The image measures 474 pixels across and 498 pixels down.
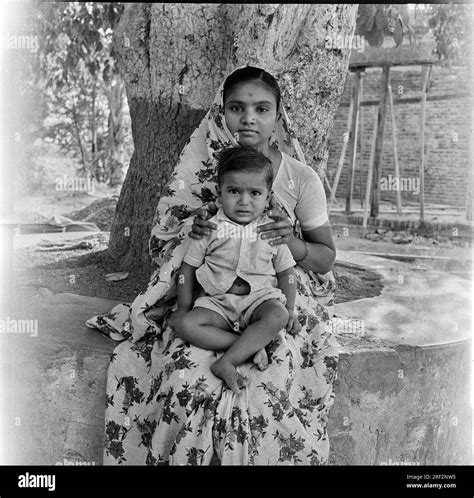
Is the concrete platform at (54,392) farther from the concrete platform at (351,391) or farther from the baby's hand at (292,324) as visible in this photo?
the baby's hand at (292,324)

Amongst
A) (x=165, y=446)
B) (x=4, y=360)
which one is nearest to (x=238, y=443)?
(x=165, y=446)

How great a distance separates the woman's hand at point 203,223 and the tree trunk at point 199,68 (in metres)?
1.26

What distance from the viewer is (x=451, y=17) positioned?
7.54m

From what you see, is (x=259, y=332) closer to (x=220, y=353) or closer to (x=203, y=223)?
(x=220, y=353)

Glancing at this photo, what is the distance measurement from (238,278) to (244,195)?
12.8 inches


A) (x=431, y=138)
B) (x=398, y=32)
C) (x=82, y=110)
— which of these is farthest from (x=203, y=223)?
(x=431, y=138)

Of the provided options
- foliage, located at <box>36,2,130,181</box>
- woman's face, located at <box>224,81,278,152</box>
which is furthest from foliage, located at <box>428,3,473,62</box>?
woman's face, located at <box>224,81,278,152</box>

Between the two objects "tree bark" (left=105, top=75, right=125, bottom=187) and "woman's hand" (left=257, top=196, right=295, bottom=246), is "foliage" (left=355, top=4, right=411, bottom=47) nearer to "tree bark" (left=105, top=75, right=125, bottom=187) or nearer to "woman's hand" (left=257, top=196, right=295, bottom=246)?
"woman's hand" (left=257, top=196, right=295, bottom=246)

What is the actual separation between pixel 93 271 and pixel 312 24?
79.5 inches

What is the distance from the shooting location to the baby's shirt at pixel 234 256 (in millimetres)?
2547

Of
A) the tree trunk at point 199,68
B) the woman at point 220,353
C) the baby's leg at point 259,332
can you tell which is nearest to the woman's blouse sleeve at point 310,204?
the woman at point 220,353

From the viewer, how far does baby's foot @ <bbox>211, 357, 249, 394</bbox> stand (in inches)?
91.2

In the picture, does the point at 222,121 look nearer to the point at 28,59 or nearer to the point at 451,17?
the point at 451,17

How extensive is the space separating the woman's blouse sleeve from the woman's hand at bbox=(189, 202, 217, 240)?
409 millimetres
